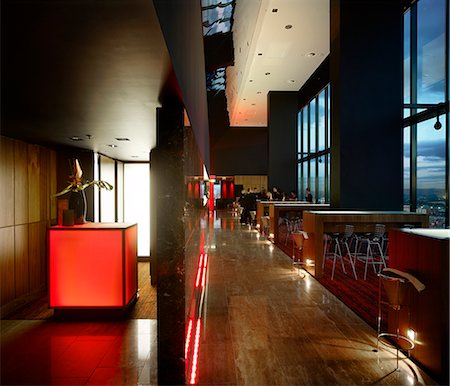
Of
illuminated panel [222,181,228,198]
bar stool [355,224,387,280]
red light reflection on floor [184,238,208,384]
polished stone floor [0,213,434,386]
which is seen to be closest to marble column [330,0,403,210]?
bar stool [355,224,387,280]

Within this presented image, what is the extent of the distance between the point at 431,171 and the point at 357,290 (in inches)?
122

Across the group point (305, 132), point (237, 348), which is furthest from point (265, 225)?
point (305, 132)

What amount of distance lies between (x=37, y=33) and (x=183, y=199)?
4.58ft

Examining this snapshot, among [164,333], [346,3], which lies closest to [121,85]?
[164,333]

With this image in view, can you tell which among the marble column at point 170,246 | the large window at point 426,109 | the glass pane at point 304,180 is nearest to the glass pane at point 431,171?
the large window at point 426,109

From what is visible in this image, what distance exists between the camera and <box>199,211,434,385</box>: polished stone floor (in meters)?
2.46

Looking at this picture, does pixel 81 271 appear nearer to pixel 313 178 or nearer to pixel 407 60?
pixel 407 60

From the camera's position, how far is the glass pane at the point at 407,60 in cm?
689

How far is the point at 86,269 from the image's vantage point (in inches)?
144

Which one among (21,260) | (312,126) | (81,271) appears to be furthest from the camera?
(312,126)

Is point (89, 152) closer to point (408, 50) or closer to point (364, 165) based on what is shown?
point (364, 165)

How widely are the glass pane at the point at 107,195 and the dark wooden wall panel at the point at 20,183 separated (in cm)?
135

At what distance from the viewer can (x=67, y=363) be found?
2715mm

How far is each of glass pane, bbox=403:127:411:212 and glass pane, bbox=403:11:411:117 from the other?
1.47ft
